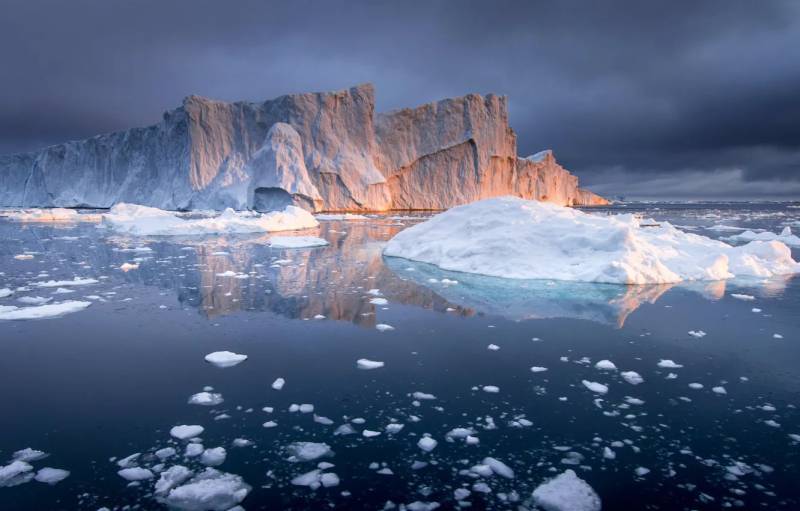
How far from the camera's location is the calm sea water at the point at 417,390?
73.2 inches

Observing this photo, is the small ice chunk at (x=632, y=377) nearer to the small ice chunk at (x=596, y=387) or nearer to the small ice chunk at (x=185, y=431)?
the small ice chunk at (x=596, y=387)

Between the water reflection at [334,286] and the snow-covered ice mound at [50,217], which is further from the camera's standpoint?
the snow-covered ice mound at [50,217]

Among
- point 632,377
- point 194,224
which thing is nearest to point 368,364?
point 632,377

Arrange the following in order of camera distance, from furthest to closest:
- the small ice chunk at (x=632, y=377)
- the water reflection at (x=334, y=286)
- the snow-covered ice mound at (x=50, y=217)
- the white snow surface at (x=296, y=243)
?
the snow-covered ice mound at (x=50, y=217), the white snow surface at (x=296, y=243), the water reflection at (x=334, y=286), the small ice chunk at (x=632, y=377)

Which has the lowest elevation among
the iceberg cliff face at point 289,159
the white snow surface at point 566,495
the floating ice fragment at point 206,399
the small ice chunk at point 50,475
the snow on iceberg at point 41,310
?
the white snow surface at point 566,495

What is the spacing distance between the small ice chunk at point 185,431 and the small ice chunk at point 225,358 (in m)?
0.86

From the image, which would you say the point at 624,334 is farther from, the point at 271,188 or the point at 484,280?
the point at 271,188

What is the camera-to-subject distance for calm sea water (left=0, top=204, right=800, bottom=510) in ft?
6.10

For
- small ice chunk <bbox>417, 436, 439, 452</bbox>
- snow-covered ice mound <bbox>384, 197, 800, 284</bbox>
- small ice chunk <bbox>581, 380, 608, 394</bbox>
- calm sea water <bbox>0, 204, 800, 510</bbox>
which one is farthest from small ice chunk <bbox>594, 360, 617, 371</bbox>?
snow-covered ice mound <bbox>384, 197, 800, 284</bbox>

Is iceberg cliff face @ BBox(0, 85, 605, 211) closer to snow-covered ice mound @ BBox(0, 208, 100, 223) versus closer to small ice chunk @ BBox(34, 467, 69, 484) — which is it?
snow-covered ice mound @ BBox(0, 208, 100, 223)

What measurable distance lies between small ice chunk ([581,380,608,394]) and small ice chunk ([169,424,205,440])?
7.05 ft

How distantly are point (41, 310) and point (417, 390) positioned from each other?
3828 millimetres

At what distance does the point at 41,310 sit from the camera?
4.38 m

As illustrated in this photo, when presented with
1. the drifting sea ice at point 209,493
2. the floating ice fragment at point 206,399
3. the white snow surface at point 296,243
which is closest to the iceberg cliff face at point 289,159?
the white snow surface at point 296,243
